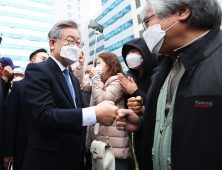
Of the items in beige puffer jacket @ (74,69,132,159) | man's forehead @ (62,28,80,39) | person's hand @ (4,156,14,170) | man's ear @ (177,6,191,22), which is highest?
man's forehead @ (62,28,80,39)

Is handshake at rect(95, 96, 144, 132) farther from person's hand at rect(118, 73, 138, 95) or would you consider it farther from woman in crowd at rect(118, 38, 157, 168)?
→ woman in crowd at rect(118, 38, 157, 168)

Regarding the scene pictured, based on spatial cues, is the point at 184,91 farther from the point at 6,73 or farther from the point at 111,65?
the point at 6,73

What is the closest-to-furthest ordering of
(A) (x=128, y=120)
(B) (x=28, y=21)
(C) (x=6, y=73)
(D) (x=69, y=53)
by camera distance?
(A) (x=128, y=120)
(D) (x=69, y=53)
(C) (x=6, y=73)
(B) (x=28, y=21)

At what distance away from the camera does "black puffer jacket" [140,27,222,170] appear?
1.04 m

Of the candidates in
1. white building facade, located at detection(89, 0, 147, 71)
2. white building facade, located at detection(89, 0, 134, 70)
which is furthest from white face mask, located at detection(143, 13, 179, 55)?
white building facade, located at detection(89, 0, 134, 70)

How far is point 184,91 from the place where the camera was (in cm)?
123

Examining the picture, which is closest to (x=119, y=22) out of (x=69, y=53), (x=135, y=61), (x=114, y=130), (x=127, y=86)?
(x=135, y=61)

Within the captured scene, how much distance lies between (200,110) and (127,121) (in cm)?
96

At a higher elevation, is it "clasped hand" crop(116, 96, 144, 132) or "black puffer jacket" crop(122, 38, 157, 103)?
"black puffer jacket" crop(122, 38, 157, 103)

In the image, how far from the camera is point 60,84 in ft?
6.60

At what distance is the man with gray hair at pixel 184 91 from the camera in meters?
1.07

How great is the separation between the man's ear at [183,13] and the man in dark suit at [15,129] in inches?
110

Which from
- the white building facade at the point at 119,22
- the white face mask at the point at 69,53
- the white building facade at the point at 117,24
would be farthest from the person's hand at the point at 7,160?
the white building facade at the point at 117,24

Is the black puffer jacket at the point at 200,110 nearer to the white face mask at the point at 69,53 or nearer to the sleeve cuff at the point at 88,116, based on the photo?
the sleeve cuff at the point at 88,116
